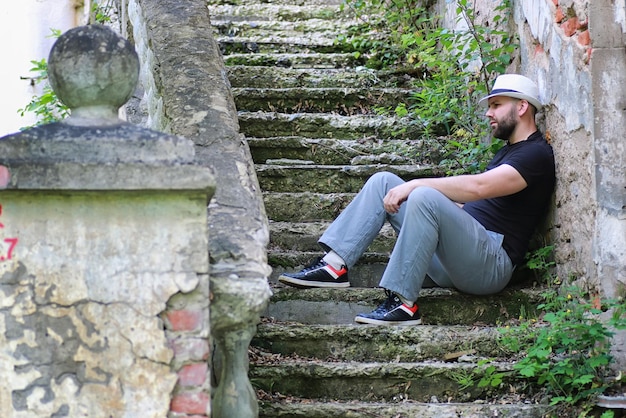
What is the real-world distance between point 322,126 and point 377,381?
2.33 m

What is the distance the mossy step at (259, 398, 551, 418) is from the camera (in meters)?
3.34

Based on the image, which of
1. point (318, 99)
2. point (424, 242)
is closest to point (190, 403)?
point (424, 242)

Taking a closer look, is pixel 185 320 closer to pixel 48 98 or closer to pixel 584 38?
pixel 584 38

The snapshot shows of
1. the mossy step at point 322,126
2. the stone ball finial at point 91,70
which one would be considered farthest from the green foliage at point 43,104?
the stone ball finial at point 91,70

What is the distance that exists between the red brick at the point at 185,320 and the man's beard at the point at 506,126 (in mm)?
2362

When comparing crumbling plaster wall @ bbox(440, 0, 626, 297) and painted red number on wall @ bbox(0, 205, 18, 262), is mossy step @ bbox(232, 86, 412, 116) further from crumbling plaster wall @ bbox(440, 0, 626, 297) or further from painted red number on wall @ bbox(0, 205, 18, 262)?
painted red number on wall @ bbox(0, 205, 18, 262)

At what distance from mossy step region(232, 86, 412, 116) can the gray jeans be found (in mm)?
1691

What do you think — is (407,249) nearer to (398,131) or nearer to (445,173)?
(445,173)

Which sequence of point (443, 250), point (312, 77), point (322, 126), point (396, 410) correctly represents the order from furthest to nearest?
point (312, 77) → point (322, 126) → point (443, 250) → point (396, 410)

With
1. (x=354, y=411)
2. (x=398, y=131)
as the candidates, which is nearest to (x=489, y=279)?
(x=354, y=411)

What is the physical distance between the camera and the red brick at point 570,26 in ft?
12.9

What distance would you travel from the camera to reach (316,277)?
4.14m

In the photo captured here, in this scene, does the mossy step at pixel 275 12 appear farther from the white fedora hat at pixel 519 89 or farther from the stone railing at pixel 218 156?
the white fedora hat at pixel 519 89

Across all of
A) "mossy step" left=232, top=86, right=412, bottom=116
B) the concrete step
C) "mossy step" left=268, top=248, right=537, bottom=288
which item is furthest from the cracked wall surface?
the concrete step
